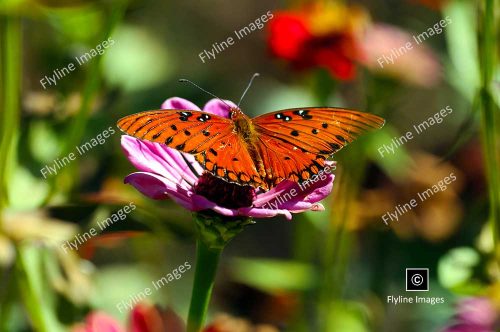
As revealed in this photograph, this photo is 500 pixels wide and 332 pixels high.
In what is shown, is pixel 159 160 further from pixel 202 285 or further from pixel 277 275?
pixel 277 275

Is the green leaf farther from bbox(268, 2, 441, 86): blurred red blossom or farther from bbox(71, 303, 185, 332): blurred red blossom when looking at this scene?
bbox(71, 303, 185, 332): blurred red blossom

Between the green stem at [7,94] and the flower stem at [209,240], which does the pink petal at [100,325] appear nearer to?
the flower stem at [209,240]

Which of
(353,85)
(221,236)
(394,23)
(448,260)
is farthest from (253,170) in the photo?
(353,85)

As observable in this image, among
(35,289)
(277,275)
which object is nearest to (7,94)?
(35,289)

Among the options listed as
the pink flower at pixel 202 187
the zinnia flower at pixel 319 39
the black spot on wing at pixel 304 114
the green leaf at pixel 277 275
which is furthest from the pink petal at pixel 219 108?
the zinnia flower at pixel 319 39

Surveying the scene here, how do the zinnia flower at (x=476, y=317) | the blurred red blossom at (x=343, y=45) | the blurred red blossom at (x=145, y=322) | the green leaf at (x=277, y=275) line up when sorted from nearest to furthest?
the blurred red blossom at (x=145, y=322) < the zinnia flower at (x=476, y=317) < the green leaf at (x=277, y=275) < the blurred red blossom at (x=343, y=45)

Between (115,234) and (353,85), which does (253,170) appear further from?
(353,85)
